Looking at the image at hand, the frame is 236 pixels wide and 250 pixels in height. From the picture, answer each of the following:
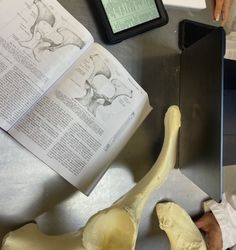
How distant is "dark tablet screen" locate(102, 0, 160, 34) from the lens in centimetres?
63

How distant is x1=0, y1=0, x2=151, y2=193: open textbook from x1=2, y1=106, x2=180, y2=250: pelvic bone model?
0.07m

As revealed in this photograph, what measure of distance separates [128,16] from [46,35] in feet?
0.44

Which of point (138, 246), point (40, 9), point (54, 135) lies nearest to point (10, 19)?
point (40, 9)

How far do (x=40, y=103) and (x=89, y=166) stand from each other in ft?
0.37

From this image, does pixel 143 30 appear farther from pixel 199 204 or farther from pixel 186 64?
pixel 199 204

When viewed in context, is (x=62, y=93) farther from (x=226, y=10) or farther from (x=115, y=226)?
(x=226, y=10)

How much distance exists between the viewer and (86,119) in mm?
606

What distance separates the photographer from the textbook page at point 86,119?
1.88 ft

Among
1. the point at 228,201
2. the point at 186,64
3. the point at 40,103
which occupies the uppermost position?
the point at 40,103

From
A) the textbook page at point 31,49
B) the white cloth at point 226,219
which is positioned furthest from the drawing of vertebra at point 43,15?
the white cloth at point 226,219

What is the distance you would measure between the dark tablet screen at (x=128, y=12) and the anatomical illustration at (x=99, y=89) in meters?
0.06

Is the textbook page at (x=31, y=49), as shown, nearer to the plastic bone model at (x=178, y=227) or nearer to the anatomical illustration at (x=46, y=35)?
the anatomical illustration at (x=46, y=35)

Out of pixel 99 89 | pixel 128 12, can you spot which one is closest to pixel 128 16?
pixel 128 12

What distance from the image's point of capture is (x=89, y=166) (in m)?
0.60
